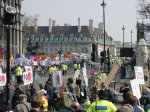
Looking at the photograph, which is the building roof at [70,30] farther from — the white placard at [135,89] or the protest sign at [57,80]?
the white placard at [135,89]

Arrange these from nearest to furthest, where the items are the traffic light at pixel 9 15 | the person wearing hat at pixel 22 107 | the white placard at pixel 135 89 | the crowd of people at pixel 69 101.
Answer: the crowd of people at pixel 69 101 < the person wearing hat at pixel 22 107 < the traffic light at pixel 9 15 < the white placard at pixel 135 89

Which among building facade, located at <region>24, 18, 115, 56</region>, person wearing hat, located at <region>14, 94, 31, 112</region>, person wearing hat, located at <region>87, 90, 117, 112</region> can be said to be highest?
building facade, located at <region>24, 18, 115, 56</region>

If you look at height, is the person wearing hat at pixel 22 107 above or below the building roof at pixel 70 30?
below

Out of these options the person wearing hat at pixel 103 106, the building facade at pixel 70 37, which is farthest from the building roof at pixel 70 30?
the person wearing hat at pixel 103 106

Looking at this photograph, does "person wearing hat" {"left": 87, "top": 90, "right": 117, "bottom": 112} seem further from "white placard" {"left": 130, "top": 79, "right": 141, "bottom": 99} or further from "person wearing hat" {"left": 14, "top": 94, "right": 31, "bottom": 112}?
"white placard" {"left": 130, "top": 79, "right": 141, "bottom": 99}

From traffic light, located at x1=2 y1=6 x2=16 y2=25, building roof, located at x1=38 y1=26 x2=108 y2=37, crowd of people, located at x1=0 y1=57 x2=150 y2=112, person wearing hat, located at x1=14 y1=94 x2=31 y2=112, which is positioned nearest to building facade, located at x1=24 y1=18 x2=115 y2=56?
building roof, located at x1=38 y1=26 x2=108 y2=37

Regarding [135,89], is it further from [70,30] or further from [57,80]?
[70,30]

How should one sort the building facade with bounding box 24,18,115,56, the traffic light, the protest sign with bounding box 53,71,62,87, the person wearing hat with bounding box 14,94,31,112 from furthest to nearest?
the building facade with bounding box 24,18,115,56 → the protest sign with bounding box 53,71,62,87 → the traffic light → the person wearing hat with bounding box 14,94,31,112

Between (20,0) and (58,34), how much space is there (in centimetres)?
9522

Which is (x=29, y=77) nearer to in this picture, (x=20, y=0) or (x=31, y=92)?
(x=31, y=92)

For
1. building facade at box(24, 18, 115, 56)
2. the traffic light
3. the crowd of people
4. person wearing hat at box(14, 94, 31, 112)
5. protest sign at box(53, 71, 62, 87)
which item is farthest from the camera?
building facade at box(24, 18, 115, 56)

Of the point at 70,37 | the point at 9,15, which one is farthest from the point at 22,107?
the point at 70,37

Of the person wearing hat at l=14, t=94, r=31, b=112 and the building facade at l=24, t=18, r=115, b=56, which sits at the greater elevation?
the building facade at l=24, t=18, r=115, b=56

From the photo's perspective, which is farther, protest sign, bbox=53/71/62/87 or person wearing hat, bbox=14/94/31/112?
protest sign, bbox=53/71/62/87
